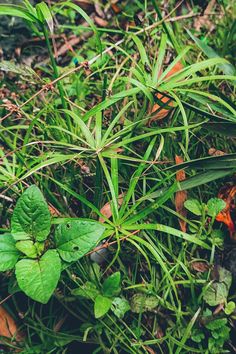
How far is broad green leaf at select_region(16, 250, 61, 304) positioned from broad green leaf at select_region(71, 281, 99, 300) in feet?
0.54

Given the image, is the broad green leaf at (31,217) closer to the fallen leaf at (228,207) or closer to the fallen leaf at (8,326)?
the fallen leaf at (8,326)

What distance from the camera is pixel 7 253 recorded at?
4.32 ft

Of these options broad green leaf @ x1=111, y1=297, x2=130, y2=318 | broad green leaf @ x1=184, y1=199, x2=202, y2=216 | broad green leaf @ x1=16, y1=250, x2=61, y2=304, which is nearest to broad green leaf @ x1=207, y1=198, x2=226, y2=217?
broad green leaf @ x1=184, y1=199, x2=202, y2=216

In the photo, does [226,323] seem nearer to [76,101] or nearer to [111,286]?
[111,286]

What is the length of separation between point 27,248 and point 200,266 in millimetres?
538

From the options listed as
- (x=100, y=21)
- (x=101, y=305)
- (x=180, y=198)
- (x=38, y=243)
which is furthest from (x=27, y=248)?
(x=100, y=21)

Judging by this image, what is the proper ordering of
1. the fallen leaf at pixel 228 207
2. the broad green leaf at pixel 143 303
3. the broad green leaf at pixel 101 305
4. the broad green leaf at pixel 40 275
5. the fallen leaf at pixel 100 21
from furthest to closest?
the fallen leaf at pixel 100 21 → the fallen leaf at pixel 228 207 → the broad green leaf at pixel 143 303 → the broad green leaf at pixel 101 305 → the broad green leaf at pixel 40 275

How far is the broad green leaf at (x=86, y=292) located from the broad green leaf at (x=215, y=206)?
1.37 feet

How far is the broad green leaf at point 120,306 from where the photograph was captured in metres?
1.41

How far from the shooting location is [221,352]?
1417mm

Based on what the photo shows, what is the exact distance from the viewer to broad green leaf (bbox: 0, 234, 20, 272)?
130cm

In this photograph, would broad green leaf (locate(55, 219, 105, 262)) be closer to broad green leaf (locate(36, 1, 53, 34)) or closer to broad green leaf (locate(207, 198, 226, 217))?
broad green leaf (locate(207, 198, 226, 217))

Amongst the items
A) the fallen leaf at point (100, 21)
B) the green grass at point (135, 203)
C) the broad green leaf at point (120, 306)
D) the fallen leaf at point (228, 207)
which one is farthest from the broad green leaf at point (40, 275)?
the fallen leaf at point (100, 21)

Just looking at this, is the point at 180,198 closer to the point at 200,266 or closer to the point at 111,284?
the point at 200,266
